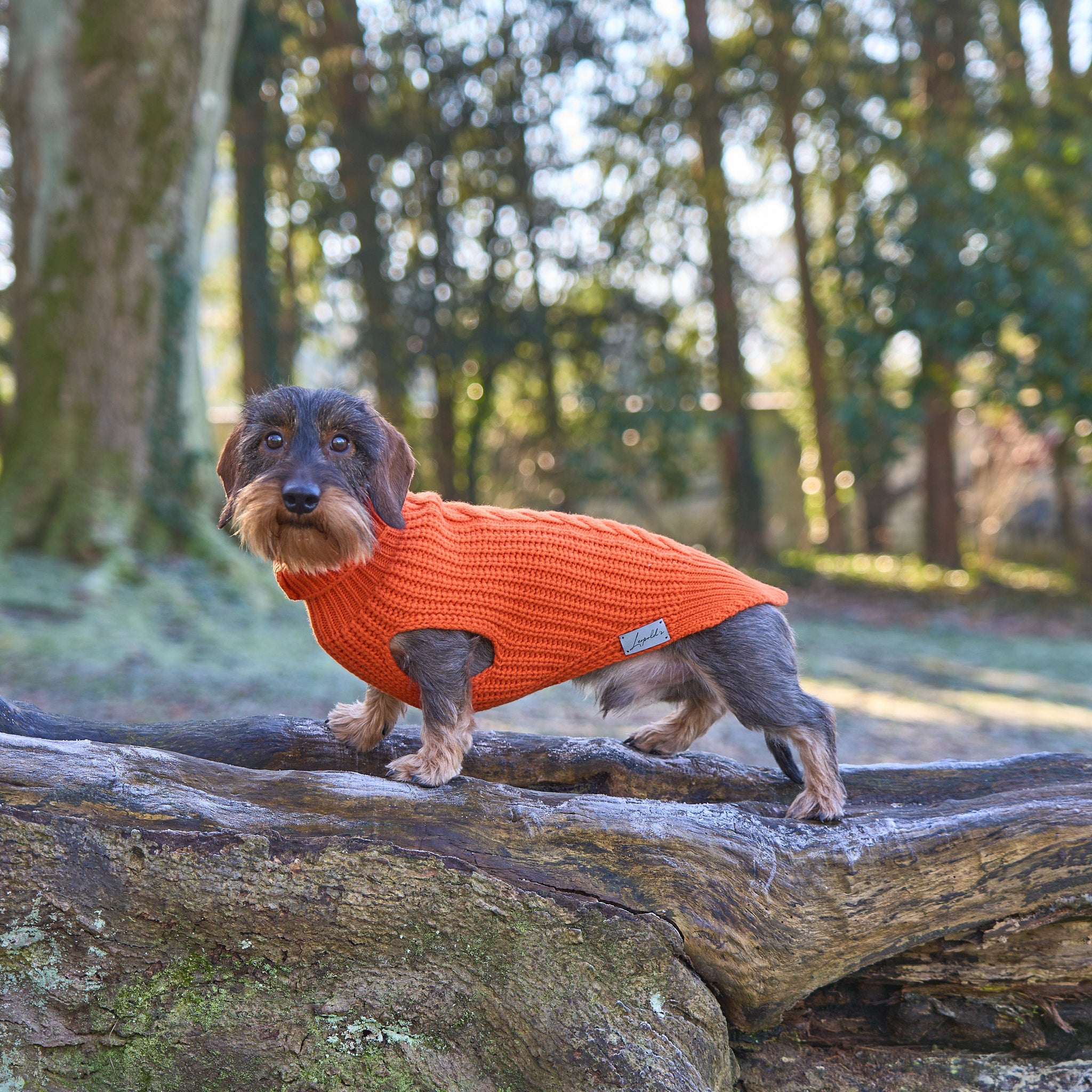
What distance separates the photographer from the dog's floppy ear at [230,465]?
3330mm

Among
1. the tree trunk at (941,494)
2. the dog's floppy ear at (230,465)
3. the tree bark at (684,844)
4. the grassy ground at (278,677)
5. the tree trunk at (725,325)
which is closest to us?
the tree bark at (684,844)

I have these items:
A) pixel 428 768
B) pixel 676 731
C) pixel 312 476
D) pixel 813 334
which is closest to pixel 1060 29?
pixel 813 334

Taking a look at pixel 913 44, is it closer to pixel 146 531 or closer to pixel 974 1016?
pixel 146 531

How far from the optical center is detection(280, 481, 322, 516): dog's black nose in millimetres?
2973

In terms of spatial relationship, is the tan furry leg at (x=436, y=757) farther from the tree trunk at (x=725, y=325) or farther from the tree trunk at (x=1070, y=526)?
the tree trunk at (x=1070, y=526)

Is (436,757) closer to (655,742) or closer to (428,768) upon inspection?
(428,768)

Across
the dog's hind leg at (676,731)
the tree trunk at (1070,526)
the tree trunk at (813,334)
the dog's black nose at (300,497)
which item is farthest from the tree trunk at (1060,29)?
the dog's black nose at (300,497)

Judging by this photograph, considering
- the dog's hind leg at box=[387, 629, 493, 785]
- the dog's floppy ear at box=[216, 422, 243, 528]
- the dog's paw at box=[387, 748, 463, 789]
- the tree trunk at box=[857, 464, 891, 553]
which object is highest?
the dog's floppy ear at box=[216, 422, 243, 528]

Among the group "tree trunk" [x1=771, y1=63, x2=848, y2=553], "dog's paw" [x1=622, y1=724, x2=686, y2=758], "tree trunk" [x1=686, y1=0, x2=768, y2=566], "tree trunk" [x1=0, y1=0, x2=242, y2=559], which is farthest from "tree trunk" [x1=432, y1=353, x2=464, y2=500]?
"dog's paw" [x1=622, y1=724, x2=686, y2=758]

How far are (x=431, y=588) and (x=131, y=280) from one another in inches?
281

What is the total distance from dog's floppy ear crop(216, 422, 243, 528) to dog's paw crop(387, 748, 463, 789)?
0.99 meters

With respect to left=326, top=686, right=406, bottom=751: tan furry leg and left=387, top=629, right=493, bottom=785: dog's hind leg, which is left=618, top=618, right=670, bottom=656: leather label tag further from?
left=326, top=686, right=406, bottom=751: tan furry leg

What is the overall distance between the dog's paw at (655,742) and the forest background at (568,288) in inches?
188

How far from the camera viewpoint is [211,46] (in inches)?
369
